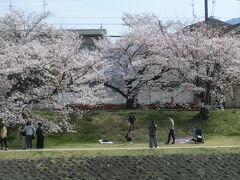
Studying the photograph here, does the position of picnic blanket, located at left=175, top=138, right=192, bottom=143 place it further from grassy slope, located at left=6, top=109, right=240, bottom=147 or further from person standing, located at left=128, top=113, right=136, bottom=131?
person standing, located at left=128, top=113, right=136, bottom=131

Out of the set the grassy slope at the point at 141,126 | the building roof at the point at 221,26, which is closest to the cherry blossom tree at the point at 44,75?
the grassy slope at the point at 141,126

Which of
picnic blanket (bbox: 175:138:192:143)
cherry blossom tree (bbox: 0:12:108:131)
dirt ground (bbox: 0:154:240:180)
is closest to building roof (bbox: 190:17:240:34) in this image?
cherry blossom tree (bbox: 0:12:108:131)

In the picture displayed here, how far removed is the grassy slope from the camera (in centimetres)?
3475

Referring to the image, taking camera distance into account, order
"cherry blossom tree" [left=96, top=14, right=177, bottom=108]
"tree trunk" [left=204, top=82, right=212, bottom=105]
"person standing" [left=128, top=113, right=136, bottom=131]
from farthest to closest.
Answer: "cherry blossom tree" [left=96, top=14, right=177, bottom=108]
"tree trunk" [left=204, top=82, right=212, bottom=105]
"person standing" [left=128, top=113, right=136, bottom=131]

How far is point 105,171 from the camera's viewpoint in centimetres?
2406

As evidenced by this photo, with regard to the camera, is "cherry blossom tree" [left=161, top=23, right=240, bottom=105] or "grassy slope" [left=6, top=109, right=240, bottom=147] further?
"cherry blossom tree" [left=161, top=23, right=240, bottom=105]

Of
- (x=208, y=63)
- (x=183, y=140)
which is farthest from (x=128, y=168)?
(x=208, y=63)

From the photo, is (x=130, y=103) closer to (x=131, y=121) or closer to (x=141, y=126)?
(x=141, y=126)

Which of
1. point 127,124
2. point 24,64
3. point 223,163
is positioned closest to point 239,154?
point 223,163

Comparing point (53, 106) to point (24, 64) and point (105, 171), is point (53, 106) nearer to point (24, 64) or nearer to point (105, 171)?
point (24, 64)

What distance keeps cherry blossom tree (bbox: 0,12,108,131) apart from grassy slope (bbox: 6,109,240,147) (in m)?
1.22

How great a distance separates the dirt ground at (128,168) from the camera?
923 inches

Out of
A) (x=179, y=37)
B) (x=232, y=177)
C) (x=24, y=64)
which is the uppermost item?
(x=179, y=37)

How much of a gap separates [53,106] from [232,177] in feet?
46.6
